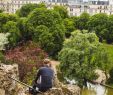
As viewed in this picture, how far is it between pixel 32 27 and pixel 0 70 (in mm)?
37020

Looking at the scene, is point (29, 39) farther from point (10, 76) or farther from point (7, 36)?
point (10, 76)

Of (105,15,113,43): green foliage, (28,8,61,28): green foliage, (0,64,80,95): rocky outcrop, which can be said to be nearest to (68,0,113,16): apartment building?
(105,15,113,43): green foliage

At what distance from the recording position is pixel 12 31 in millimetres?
50281

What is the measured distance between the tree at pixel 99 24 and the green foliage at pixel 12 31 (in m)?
15.1

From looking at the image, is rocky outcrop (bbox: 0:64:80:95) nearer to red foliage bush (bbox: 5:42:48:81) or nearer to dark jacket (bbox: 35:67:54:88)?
dark jacket (bbox: 35:67:54:88)

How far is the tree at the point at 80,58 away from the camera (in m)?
35.8

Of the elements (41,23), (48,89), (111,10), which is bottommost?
(111,10)

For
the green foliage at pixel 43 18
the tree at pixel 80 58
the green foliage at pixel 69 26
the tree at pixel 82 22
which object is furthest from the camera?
the tree at pixel 82 22

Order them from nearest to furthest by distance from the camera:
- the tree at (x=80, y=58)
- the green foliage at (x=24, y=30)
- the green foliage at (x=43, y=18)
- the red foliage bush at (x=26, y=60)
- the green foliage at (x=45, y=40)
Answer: the red foliage bush at (x=26, y=60)
the tree at (x=80, y=58)
the green foliage at (x=45, y=40)
the green foliage at (x=43, y=18)
the green foliage at (x=24, y=30)

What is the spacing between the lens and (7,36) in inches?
1964

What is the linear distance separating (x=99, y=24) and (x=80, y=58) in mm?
28227

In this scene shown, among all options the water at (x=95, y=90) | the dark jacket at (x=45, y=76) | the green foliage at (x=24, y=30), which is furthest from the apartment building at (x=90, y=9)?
the dark jacket at (x=45, y=76)

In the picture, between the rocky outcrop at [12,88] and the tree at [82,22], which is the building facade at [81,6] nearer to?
the tree at [82,22]

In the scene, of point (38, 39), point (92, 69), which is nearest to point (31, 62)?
point (92, 69)
